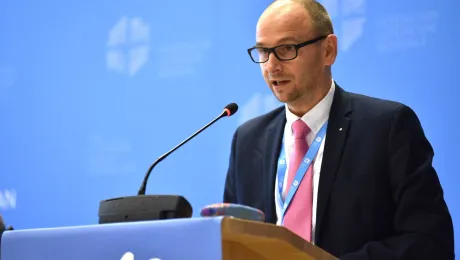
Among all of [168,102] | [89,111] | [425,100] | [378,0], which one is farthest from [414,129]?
[89,111]

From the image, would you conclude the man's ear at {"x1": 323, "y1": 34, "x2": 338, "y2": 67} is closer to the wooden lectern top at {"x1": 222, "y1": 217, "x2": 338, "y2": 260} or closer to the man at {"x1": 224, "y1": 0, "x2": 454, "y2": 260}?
the man at {"x1": 224, "y1": 0, "x2": 454, "y2": 260}

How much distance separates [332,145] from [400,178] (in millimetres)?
268

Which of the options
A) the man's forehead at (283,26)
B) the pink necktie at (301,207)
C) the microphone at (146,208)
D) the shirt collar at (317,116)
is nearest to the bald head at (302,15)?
the man's forehead at (283,26)

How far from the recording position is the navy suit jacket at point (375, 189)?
2.37 metres

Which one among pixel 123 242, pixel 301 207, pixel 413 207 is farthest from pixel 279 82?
pixel 123 242

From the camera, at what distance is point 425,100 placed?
3188mm

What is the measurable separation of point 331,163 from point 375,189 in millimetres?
174

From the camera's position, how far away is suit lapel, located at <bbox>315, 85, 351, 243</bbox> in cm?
251

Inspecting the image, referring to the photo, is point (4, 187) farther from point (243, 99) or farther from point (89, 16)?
point (243, 99)

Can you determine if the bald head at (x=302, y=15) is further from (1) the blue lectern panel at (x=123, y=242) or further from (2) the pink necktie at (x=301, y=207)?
(1) the blue lectern panel at (x=123, y=242)

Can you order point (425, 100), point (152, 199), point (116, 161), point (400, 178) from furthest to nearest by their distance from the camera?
point (116, 161)
point (425, 100)
point (400, 178)
point (152, 199)

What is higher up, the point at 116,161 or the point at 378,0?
the point at 378,0

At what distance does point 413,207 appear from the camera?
241 cm

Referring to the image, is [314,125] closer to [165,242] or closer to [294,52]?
[294,52]
